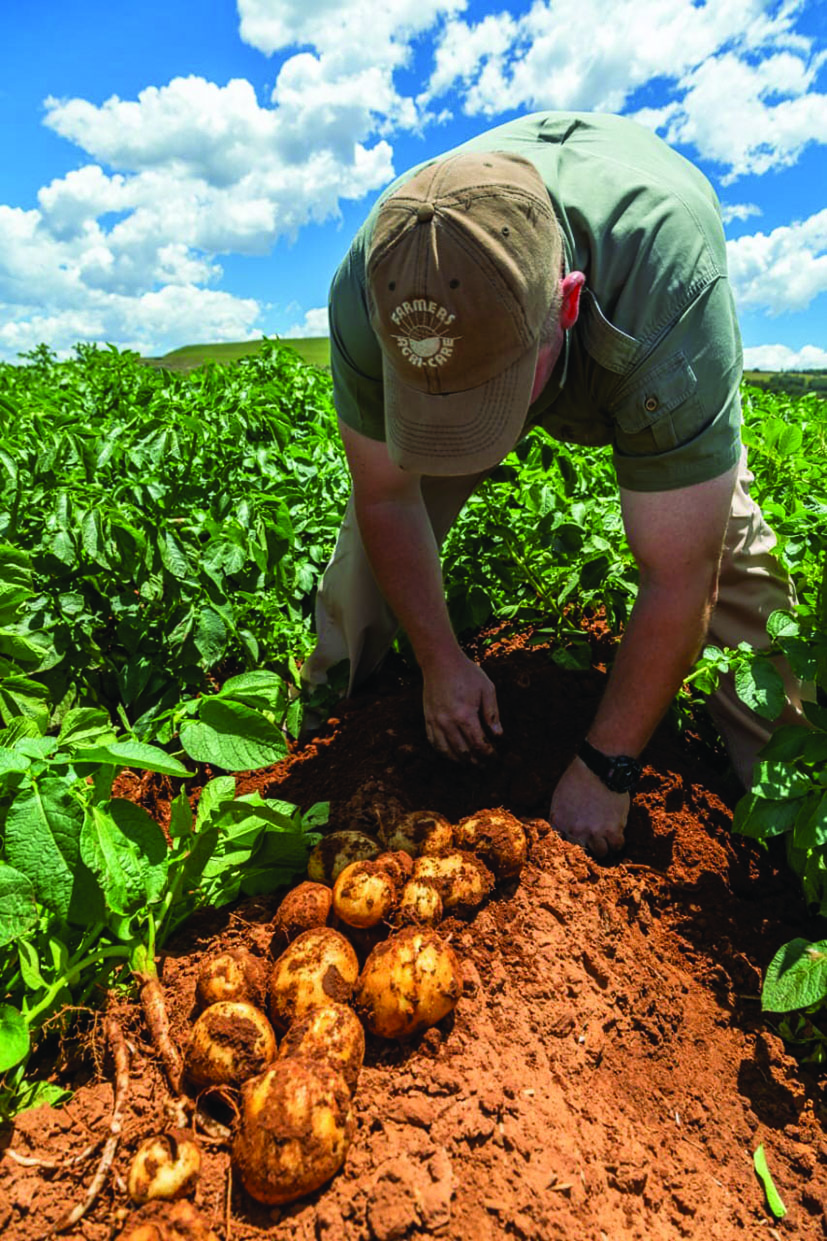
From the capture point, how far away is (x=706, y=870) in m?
2.23

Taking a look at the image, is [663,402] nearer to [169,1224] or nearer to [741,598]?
[741,598]

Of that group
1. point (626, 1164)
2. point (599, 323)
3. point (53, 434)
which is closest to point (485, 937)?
point (626, 1164)

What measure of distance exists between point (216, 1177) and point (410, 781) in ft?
3.53

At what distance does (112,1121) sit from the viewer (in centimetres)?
149

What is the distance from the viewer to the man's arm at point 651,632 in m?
1.97

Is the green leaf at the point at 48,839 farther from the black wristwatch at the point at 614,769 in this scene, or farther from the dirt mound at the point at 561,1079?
the black wristwatch at the point at 614,769

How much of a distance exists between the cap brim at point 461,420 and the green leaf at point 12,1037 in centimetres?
134

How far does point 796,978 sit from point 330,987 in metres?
0.92

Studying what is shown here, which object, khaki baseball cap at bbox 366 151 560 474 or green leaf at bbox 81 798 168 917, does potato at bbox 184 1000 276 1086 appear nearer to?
green leaf at bbox 81 798 168 917

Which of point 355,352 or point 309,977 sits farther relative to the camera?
point 355,352

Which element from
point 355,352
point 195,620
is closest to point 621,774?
point 355,352

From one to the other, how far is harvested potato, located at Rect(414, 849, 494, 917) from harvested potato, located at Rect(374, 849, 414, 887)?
0.02 m

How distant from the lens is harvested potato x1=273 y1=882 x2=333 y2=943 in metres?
1.81

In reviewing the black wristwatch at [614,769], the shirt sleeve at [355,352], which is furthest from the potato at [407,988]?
the shirt sleeve at [355,352]
